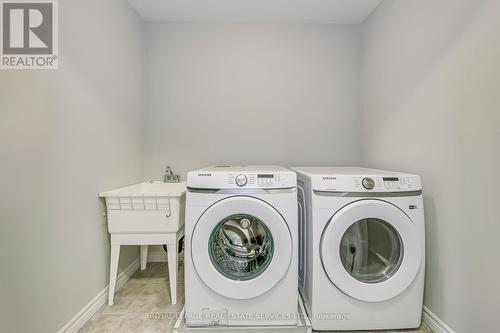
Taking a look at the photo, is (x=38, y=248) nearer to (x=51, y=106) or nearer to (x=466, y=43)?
(x=51, y=106)

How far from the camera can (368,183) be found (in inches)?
56.2

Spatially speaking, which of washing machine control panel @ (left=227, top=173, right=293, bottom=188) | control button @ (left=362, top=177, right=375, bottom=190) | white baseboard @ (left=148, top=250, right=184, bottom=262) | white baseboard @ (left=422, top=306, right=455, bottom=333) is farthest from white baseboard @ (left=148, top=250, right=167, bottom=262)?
white baseboard @ (left=422, top=306, right=455, bottom=333)

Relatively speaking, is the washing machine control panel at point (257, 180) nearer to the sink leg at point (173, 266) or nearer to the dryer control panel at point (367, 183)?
the dryer control panel at point (367, 183)

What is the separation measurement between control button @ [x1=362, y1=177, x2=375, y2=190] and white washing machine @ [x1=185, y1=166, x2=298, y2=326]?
0.40 metres

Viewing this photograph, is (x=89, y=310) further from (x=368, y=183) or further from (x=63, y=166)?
(x=368, y=183)

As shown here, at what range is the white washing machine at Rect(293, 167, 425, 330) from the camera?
140 centimetres

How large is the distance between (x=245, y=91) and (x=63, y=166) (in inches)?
62.8

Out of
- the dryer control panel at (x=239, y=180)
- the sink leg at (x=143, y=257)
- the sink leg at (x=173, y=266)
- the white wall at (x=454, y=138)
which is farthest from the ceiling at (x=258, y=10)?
the sink leg at (x=143, y=257)

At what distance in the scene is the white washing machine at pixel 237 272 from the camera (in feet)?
4.62

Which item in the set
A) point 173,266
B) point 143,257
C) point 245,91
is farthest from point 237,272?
point 245,91

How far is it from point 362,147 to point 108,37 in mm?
2298

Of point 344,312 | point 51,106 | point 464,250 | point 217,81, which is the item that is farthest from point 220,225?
point 217,81

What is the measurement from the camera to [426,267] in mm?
1561

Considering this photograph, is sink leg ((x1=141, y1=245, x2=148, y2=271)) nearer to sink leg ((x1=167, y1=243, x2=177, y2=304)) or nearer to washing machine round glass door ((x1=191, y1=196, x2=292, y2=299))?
sink leg ((x1=167, y1=243, x2=177, y2=304))
